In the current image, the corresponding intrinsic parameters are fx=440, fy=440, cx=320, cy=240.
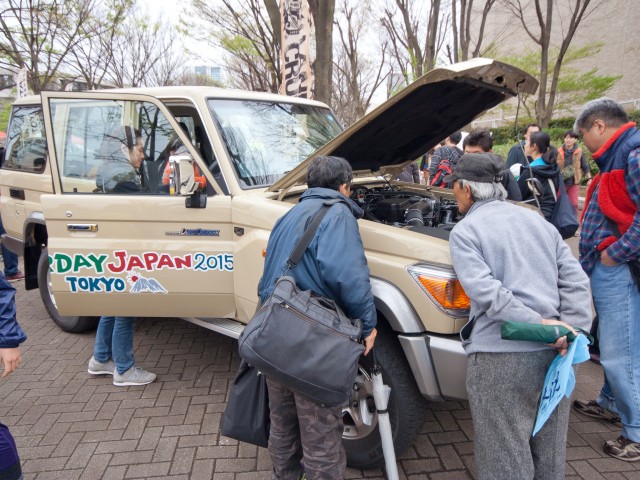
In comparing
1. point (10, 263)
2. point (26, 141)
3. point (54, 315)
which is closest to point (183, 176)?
point (54, 315)

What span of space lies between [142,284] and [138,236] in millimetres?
340

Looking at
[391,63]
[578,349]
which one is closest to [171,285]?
[578,349]

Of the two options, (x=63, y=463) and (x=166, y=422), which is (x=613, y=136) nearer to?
(x=166, y=422)

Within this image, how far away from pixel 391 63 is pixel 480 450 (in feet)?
67.4

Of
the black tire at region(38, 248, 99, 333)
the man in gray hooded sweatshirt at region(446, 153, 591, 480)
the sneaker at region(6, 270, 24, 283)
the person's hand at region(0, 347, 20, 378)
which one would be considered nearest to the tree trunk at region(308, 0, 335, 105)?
the black tire at region(38, 248, 99, 333)

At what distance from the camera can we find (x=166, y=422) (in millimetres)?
3033

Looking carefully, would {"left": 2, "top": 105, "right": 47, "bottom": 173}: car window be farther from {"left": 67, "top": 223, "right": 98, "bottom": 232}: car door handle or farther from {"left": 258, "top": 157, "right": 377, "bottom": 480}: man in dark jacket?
{"left": 258, "top": 157, "right": 377, "bottom": 480}: man in dark jacket

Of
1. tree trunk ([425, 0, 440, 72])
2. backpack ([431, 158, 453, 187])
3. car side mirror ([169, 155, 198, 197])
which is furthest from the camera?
tree trunk ([425, 0, 440, 72])

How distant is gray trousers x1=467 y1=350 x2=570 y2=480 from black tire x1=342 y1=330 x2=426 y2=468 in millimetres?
427

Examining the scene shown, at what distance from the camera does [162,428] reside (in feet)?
9.73

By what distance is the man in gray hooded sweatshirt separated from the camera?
1.85 m

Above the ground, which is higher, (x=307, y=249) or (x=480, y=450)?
(x=307, y=249)

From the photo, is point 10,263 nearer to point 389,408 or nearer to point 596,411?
point 389,408

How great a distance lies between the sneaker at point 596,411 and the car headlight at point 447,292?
5.51ft
